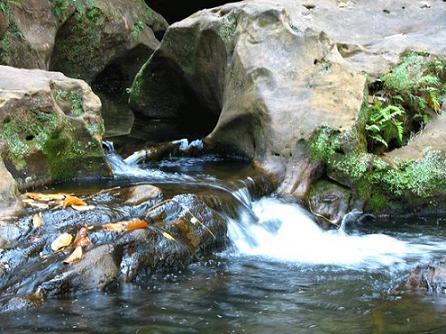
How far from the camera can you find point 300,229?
24.6 feet

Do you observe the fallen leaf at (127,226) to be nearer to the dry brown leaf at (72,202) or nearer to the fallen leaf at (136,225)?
the fallen leaf at (136,225)

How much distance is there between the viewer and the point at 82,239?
215 inches

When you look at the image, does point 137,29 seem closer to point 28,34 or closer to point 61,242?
point 28,34

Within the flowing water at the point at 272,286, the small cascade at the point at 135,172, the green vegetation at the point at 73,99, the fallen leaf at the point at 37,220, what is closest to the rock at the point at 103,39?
the small cascade at the point at 135,172

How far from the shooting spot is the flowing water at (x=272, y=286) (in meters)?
4.54

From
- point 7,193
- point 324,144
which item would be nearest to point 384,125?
point 324,144

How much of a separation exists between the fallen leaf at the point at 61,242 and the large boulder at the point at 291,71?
11.6 ft

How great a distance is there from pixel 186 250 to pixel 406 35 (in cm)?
721

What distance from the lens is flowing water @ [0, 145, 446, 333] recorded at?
179 inches

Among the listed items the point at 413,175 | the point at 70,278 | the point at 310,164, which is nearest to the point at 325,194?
the point at 310,164

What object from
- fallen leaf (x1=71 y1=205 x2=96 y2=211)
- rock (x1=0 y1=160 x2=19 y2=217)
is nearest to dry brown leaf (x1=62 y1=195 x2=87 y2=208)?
fallen leaf (x1=71 y1=205 x2=96 y2=211)

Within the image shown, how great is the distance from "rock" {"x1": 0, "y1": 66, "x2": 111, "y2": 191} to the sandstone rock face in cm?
552

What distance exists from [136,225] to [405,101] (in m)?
5.36

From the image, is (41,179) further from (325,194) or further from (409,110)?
(409,110)
